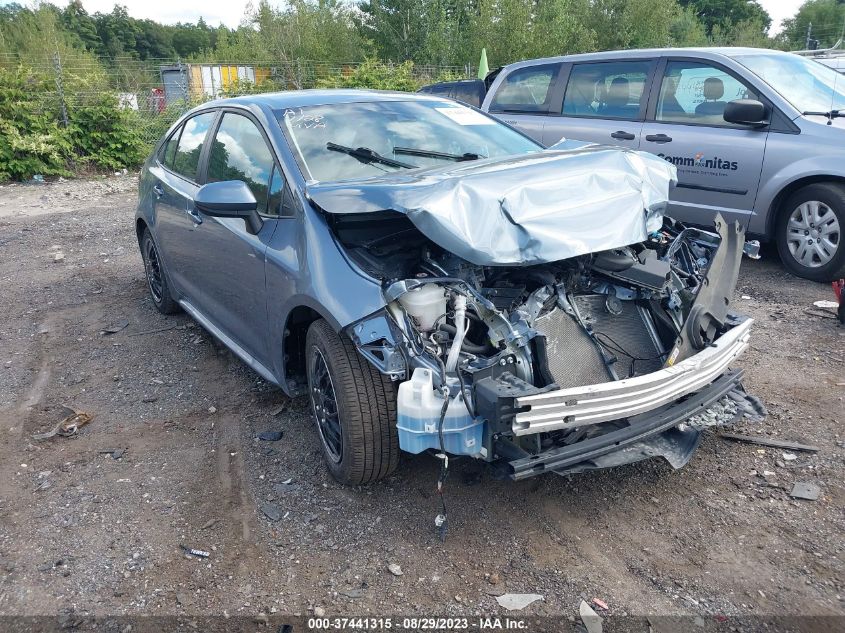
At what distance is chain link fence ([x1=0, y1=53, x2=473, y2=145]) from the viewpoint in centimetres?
1355

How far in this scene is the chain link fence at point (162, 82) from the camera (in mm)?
13555

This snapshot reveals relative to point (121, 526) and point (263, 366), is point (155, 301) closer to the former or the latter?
point (263, 366)

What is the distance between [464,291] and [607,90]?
5.12m

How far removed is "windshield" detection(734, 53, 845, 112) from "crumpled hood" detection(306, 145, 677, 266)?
136 inches

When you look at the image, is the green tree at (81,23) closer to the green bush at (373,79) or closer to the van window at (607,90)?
the green bush at (373,79)

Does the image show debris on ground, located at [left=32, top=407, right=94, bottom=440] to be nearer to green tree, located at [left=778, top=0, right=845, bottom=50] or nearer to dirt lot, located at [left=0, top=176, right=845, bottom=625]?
A: dirt lot, located at [left=0, top=176, right=845, bottom=625]

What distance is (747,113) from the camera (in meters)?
5.91

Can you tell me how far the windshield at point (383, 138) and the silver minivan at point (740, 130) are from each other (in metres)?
2.65

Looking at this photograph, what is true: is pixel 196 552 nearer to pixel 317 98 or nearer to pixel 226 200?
pixel 226 200

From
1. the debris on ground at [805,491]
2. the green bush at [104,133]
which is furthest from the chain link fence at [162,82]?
the debris on ground at [805,491]

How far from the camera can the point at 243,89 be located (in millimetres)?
16688

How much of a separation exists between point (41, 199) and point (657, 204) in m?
11.3

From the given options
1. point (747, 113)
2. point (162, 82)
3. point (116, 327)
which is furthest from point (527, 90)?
point (162, 82)

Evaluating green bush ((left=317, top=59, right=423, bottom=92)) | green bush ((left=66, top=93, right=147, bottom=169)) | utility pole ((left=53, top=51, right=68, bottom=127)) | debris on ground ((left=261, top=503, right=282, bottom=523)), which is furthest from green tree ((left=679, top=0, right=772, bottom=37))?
debris on ground ((left=261, top=503, right=282, bottom=523))
